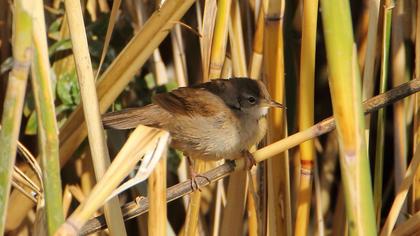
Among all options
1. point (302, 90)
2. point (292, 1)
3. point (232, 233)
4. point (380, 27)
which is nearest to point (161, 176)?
point (302, 90)

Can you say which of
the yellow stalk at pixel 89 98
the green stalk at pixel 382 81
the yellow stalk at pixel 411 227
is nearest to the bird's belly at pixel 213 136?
the green stalk at pixel 382 81

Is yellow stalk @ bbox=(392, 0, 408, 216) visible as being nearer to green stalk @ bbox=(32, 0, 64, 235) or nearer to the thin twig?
the thin twig

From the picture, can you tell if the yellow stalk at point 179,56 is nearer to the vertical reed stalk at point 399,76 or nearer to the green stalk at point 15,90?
the vertical reed stalk at point 399,76

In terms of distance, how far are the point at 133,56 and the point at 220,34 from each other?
0.86 ft

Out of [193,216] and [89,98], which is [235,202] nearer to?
[193,216]

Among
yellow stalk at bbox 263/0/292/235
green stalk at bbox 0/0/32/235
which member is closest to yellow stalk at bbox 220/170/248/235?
yellow stalk at bbox 263/0/292/235

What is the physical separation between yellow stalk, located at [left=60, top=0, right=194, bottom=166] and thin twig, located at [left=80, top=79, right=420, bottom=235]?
15.9 inches

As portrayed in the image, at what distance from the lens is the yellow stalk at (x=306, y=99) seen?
6.23 ft

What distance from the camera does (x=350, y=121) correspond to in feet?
4.28

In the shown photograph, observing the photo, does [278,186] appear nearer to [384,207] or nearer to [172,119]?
[172,119]

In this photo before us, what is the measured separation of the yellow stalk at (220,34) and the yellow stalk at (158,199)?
29.5 inches

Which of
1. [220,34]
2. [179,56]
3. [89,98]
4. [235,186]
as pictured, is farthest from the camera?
[179,56]

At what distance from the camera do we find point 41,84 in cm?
133

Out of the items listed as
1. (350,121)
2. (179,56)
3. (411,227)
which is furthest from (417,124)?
(350,121)
